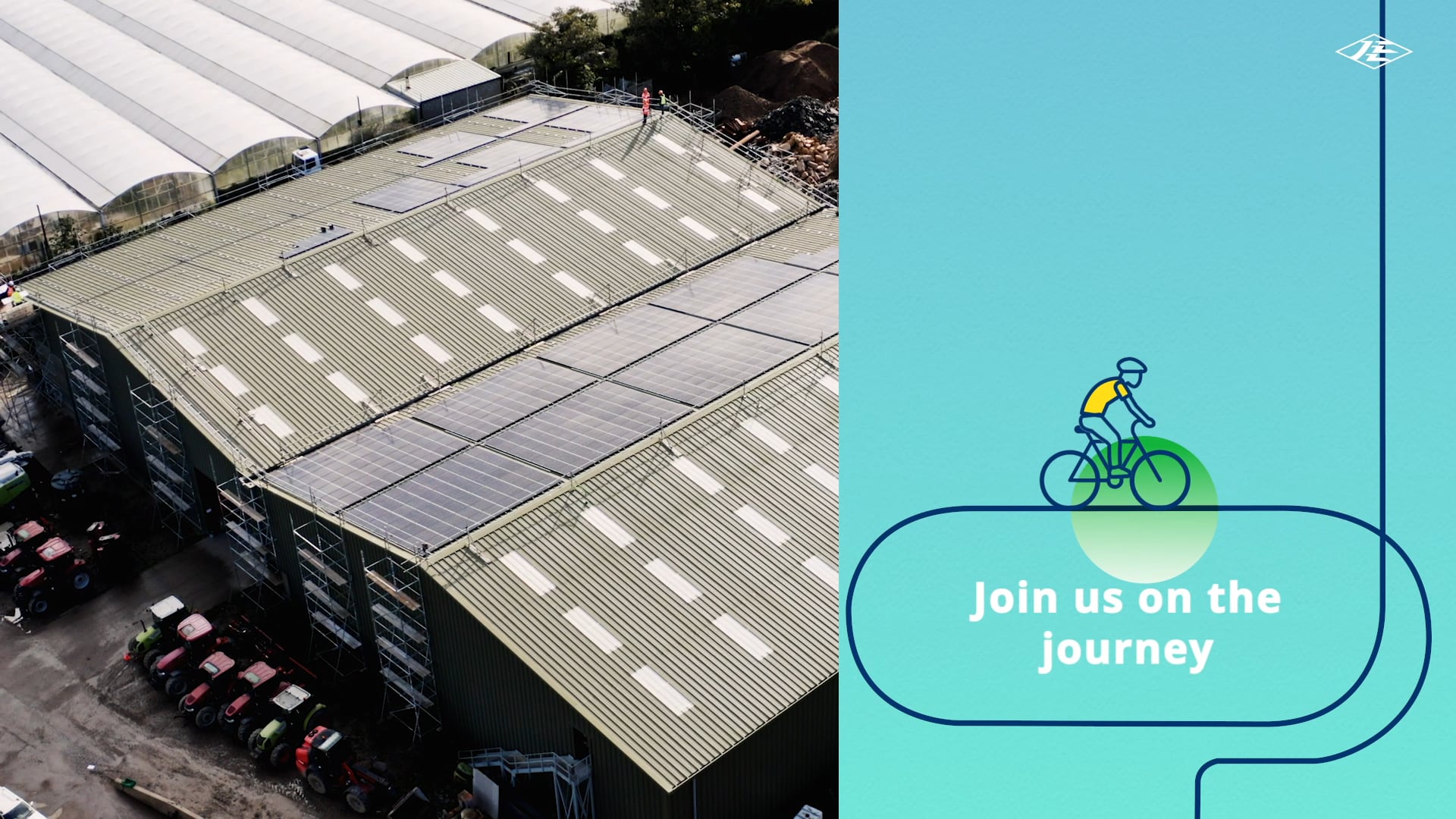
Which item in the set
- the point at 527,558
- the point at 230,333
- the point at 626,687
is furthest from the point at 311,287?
the point at 626,687

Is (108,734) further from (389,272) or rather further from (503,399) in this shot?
(389,272)

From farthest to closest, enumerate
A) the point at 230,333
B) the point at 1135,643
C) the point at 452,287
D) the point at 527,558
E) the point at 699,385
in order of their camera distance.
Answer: the point at 452,287 → the point at 230,333 → the point at 699,385 → the point at 527,558 → the point at 1135,643

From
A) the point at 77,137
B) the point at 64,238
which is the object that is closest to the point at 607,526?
the point at 64,238

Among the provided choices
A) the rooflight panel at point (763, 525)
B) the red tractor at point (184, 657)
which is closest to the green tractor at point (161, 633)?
the red tractor at point (184, 657)

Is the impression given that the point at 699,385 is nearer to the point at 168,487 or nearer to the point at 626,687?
the point at 626,687

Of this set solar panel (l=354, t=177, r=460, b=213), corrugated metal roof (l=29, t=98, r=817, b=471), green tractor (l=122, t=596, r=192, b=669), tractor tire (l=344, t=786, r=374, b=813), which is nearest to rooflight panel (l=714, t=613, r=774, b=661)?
tractor tire (l=344, t=786, r=374, b=813)

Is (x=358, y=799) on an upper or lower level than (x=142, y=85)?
lower

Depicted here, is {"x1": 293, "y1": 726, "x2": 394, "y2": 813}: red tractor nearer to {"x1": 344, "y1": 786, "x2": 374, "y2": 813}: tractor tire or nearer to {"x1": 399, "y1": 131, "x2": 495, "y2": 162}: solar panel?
{"x1": 344, "y1": 786, "x2": 374, "y2": 813}: tractor tire
